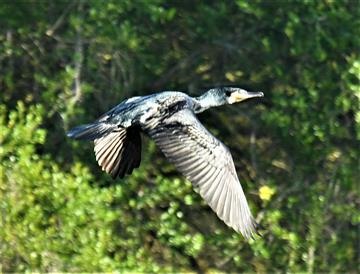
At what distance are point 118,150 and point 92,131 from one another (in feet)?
1.32

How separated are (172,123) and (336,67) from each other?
3419mm

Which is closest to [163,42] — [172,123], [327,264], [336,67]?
[336,67]

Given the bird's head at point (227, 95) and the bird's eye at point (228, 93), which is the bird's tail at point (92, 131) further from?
the bird's eye at point (228, 93)

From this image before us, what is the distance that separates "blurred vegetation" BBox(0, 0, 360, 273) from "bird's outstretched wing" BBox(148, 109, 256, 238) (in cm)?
265

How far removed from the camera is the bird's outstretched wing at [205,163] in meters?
6.67

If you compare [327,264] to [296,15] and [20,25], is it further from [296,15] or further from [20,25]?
[20,25]

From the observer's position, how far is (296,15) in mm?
10055

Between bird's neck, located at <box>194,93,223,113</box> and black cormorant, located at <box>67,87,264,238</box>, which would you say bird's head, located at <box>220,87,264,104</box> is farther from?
black cormorant, located at <box>67,87,264,238</box>

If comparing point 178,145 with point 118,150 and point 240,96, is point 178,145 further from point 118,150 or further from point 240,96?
point 240,96

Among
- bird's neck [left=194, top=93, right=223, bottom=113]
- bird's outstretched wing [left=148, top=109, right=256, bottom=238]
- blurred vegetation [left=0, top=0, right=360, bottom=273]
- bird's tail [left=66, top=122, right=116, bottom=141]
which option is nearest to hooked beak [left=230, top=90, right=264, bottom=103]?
bird's neck [left=194, top=93, right=223, bottom=113]

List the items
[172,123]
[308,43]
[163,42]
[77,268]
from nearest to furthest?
1. [172,123]
2. [77,268]
3. [308,43]
4. [163,42]

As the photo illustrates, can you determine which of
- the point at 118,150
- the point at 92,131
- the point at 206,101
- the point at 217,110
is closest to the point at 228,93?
the point at 206,101

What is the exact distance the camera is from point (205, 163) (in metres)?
6.84

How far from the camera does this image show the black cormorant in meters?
6.70
